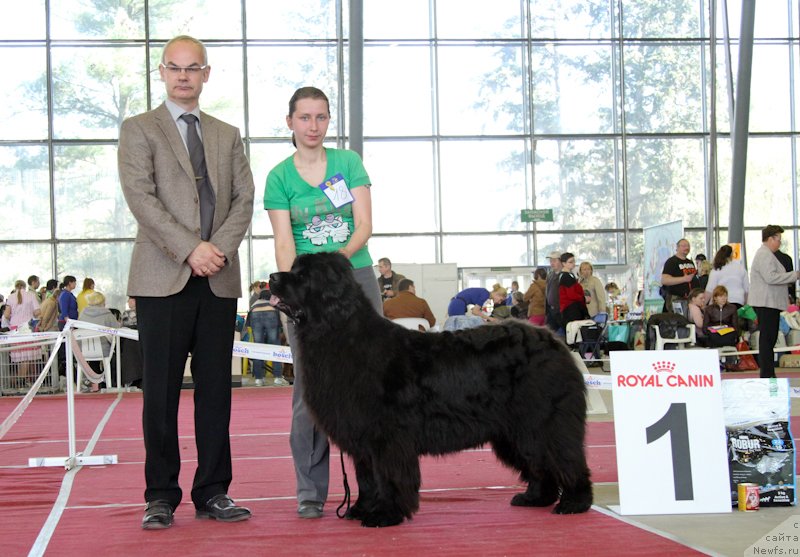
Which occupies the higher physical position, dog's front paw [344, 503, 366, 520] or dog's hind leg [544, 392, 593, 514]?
dog's hind leg [544, 392, 593, 514]

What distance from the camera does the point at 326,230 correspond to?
3.96 metres

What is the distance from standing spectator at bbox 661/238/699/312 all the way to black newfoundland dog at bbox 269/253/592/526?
32.9ft

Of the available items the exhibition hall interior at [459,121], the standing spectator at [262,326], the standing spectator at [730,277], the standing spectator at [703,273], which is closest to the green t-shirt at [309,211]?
the standing spectator at [262,326]

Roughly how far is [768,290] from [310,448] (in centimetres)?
593

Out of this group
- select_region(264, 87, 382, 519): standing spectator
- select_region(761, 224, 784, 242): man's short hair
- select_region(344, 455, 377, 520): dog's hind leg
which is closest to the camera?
select_region(344, 455, 377, 520): dog's hind leg

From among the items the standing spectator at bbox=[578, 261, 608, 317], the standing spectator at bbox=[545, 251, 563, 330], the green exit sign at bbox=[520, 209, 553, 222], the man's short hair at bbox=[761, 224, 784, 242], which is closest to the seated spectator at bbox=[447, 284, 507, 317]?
the standing spectator at bbox=[545, 251, 563, 330]

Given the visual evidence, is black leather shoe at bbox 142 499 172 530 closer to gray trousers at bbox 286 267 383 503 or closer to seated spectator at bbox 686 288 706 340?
gray trousers at bbox 286 267 383 503

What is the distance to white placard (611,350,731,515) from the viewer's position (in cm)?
380

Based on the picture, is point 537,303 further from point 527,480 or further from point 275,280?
point 275,280

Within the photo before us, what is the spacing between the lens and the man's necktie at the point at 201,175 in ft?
12.4

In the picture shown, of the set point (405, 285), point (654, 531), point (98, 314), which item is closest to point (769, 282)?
point (405, 285)

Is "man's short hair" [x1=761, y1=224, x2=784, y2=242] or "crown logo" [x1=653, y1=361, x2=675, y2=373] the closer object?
"crown logo" [x1=653, y1=361, x2=675, y2=373]

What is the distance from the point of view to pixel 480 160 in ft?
65.8

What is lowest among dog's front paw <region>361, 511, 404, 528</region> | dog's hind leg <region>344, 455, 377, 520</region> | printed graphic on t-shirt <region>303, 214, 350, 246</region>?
dog's front paw <region>361, 511, 404, 528</region>
